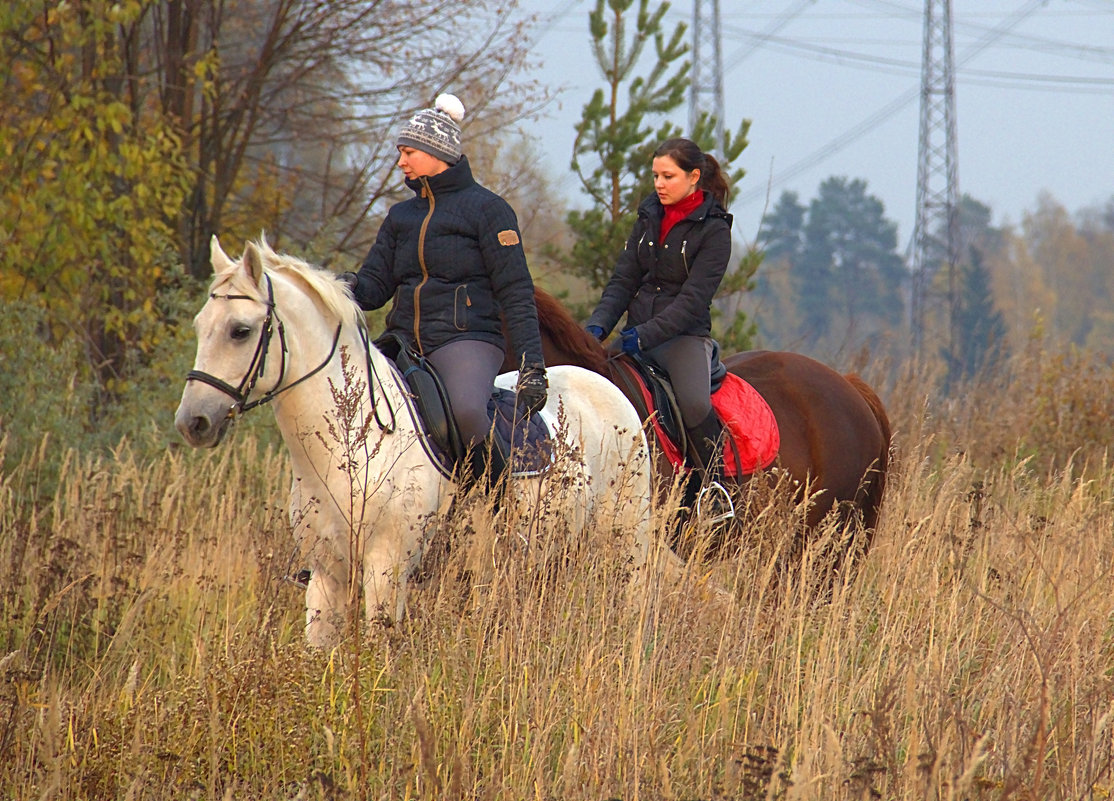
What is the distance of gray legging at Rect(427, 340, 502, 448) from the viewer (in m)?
4.50

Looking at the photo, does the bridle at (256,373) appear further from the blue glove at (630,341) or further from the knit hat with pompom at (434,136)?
the blue glove at (630,341)

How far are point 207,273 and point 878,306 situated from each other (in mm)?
74617

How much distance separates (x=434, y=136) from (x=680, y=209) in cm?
145

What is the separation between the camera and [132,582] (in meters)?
5.52

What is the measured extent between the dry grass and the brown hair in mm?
1694

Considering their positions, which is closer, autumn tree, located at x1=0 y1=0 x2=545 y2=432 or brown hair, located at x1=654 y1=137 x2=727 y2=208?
brown hair, located at x1=654 y1=137 x2=727 y2=208

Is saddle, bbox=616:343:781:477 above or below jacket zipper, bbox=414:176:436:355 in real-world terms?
below

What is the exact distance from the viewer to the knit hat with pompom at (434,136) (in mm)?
4699

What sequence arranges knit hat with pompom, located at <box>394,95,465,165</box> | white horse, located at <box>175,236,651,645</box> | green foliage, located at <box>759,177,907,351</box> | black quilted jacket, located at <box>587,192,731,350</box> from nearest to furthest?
1. white horse, located at <box>175,236,651,645</box>
2. knit hat with pompom, located at <box>394,95,465,165</box>
3. black quilted jacket, located at <box>587,192,731,350</box>
4. green foliage, located at <box>759,177,907,351</box>

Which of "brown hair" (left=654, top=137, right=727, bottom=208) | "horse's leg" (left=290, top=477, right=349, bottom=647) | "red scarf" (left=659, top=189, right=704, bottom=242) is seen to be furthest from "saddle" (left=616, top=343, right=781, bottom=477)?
Result: "horse's leg" (left=290, top=477, right=349, bottom=647)

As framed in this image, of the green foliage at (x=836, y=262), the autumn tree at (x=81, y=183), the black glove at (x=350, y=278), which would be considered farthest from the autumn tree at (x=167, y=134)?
the green foliage at (x=836, y=262)

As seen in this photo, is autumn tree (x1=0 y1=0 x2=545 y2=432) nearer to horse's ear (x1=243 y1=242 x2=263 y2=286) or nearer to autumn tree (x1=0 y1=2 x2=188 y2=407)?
autumn tree (x1=0 y1=2 x2=188 y2=407)

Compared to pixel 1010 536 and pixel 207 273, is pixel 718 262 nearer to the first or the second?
pixel 1010 536

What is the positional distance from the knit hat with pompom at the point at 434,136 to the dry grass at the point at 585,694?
158 cm
